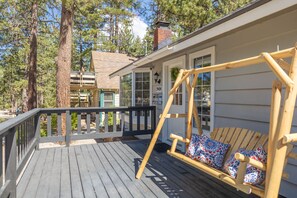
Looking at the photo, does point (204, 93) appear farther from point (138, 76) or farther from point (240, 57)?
point (138, 76)

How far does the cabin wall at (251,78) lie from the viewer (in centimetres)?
269

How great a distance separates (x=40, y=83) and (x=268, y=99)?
1866 centimetres

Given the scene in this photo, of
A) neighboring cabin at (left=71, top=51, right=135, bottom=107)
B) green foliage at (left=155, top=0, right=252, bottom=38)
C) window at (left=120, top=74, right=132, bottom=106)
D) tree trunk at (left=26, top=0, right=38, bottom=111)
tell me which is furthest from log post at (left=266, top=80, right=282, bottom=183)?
neighboring cabin at (left=71, top=51, right=135, bottom=107)

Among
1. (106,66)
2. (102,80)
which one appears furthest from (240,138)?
(106,66)

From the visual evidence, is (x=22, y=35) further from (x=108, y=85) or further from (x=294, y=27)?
(x=294, y=27)

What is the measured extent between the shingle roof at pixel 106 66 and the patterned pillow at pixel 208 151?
10.7m

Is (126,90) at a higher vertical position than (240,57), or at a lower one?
lower

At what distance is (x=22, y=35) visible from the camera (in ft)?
43.0

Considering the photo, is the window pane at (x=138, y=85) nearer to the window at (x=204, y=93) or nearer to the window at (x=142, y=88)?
the window at (x=142, y=88)

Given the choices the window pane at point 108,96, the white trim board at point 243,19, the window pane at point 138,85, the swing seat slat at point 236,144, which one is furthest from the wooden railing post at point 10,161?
the window pane at point 108,96

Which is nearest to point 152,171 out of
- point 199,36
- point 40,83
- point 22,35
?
point 199,36

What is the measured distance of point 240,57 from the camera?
3.38m

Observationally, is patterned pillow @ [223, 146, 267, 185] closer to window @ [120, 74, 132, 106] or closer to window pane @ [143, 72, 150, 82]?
window pane @ [143, 72, 150, 82]

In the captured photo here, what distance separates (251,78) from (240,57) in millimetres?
384
